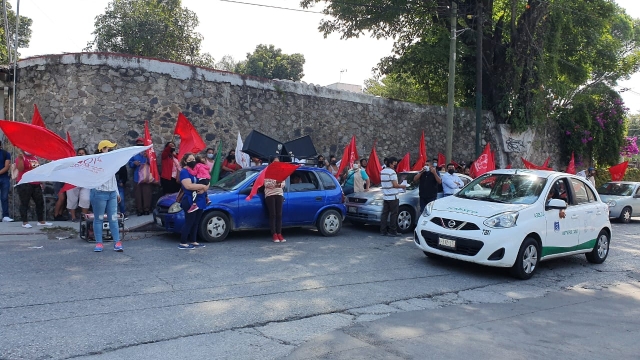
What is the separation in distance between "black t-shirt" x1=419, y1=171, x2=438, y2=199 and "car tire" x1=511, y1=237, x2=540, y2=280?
3798mm

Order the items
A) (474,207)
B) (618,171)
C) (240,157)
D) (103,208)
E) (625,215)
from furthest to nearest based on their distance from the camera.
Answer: (618,171), (625,215), (240,157), (103,208), (474,207)

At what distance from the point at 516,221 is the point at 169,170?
813 cm

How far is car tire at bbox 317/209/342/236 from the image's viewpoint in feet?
37.3

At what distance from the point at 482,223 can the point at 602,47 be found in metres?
17.9

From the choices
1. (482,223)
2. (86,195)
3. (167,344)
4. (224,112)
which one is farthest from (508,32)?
(167,344)

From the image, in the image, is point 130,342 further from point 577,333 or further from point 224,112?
point 224,112

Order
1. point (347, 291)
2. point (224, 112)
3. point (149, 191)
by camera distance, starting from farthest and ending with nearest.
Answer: point (224, 112)
point (149, 191)
point (347, 291)

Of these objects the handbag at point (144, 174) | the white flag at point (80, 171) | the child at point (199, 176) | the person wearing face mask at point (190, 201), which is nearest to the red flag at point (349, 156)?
the handbag at point (144, 174)

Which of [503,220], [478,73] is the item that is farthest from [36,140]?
[478,73]

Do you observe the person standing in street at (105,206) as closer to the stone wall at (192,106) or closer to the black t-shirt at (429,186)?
the stone wall at (192,106)

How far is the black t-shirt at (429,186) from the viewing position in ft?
39.4

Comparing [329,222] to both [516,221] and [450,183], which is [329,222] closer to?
[450,183]

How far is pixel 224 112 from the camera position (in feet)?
47.8

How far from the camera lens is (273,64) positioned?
134ft
